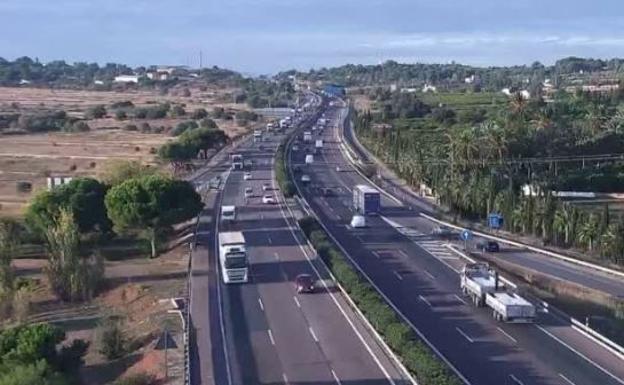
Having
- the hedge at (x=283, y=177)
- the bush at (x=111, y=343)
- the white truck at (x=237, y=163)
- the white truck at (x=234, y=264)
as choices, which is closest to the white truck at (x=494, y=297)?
the white truck at (x=234, y=264)

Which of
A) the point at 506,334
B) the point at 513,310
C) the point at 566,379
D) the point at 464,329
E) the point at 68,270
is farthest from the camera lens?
the point at 68,270

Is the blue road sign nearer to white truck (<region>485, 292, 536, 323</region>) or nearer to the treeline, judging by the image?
the treeline

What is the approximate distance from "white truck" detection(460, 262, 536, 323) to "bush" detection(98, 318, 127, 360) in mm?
14627

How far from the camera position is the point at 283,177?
90.9m

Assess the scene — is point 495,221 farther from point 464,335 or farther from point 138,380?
point 138,380

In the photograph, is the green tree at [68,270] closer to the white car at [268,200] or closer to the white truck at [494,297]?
the white truck at [494,297]

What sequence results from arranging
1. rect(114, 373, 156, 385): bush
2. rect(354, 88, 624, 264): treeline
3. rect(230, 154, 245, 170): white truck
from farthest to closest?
rect(230, 154, 245, 170): white truck
rect(354, 88, 624, 264): treeline
rect(114, 373, 156, 385): bush

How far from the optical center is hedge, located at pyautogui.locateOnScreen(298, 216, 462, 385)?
29.3m

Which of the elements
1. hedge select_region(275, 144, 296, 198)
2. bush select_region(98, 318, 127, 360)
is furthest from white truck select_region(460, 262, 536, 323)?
hedge select_region(275, 144, 296, 198)

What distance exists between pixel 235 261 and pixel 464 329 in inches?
507

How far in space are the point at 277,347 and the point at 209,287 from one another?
37.1ft

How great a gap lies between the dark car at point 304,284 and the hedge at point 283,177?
1415 inches

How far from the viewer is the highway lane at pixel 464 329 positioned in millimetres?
32594

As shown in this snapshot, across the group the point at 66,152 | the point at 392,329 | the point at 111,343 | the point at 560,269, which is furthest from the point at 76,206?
the point at 66,152
